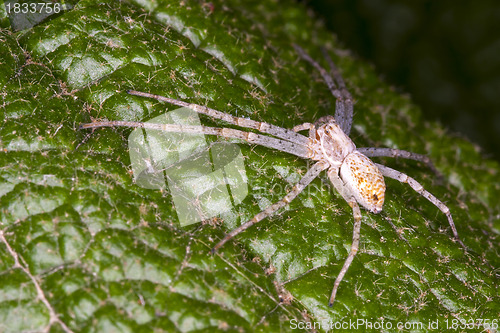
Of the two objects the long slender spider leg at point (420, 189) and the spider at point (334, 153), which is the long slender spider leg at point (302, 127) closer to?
the spider at point (334, 153)

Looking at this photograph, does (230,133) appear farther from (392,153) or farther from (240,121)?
(392,153)

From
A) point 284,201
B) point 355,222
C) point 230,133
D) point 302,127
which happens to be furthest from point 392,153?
point 230,133

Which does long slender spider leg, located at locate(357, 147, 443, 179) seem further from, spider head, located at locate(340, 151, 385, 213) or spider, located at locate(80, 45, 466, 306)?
spider head, located at locate(340, 151, 385, 213)

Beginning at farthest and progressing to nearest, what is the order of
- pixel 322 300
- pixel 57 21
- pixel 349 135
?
pixel 349 135, pixel 57 21, pixel 322 300

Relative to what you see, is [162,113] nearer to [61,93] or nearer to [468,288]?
[61,93]

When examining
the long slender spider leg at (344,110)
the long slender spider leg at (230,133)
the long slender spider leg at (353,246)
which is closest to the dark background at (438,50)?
the long slender spider leg at (344,110)

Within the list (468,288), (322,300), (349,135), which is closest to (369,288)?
(322,300)

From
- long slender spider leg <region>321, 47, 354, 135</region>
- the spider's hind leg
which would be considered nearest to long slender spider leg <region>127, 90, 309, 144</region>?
long slender spider leg <region>321, 47, 354, 135</region>
